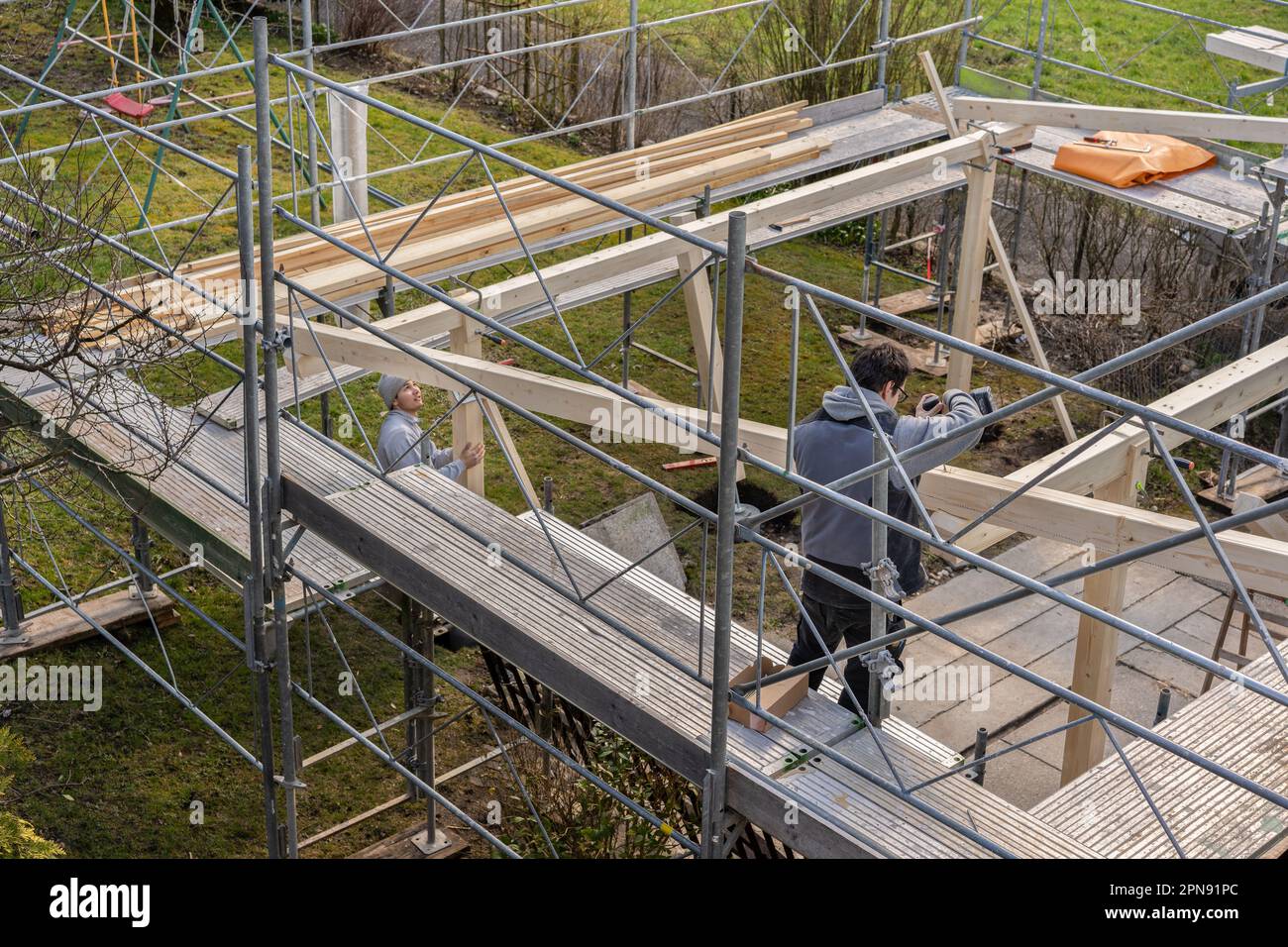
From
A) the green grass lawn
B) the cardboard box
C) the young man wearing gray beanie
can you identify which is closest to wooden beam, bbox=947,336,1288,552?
the cardboard box

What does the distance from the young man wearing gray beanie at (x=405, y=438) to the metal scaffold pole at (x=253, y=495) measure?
72 cm

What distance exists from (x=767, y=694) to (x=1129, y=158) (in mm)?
7522

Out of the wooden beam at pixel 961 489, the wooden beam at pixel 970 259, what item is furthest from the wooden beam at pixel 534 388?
the wooden beam at pixel 970 259

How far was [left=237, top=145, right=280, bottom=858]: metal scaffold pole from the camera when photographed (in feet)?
22.0

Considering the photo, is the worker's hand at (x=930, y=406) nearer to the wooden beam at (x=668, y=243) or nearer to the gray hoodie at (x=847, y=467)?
the gray hoodie at (x=847, y=467)

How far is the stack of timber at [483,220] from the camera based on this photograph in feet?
29.3

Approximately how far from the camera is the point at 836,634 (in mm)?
6723

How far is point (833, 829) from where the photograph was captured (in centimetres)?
541

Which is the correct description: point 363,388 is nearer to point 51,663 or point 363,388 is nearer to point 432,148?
point 51,663

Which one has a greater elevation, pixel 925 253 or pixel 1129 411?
pixel 1129 411

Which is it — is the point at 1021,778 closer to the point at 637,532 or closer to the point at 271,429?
the point at 637,532

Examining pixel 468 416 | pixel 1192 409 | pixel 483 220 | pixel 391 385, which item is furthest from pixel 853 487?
pixel 483 220

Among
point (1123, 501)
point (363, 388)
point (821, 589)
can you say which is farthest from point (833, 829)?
point (363, 388)

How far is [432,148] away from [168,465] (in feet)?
28.7
